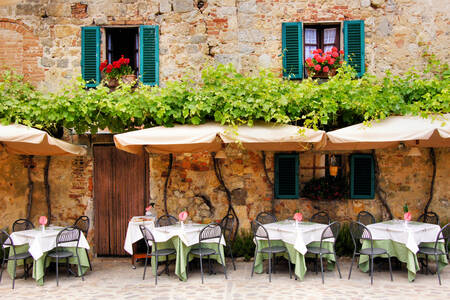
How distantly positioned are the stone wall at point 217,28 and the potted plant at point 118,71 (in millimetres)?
600

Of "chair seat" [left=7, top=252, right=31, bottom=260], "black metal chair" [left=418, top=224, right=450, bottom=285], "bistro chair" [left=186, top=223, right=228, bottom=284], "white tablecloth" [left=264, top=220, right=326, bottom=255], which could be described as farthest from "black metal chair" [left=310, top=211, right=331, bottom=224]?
"chair seat" [left=7, top=252, right=31, bottom=260]

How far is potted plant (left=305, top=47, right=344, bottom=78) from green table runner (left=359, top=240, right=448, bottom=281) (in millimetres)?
3376

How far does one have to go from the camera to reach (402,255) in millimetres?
6152

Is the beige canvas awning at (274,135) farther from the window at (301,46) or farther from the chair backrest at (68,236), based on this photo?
the chair backrest at (68,236)

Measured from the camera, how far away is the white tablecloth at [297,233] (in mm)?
6074

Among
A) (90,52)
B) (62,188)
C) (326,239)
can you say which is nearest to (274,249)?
(326,239)

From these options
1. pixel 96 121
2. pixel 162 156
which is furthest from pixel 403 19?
pixel 96 121

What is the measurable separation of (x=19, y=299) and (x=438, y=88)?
745 cm

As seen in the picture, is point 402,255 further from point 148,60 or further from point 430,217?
point 148,60

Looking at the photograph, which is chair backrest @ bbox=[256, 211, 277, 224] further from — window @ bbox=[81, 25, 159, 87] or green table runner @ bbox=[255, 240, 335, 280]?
window @ bbox=[81, 25, 159, 87]

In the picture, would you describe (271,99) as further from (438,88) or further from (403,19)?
(403,19)

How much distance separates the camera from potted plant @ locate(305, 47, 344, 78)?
7742mm

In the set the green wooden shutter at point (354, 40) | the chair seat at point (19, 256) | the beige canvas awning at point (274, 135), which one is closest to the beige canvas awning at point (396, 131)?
the beige canvas awning at point (274, 135)

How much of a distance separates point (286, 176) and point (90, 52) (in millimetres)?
4770
